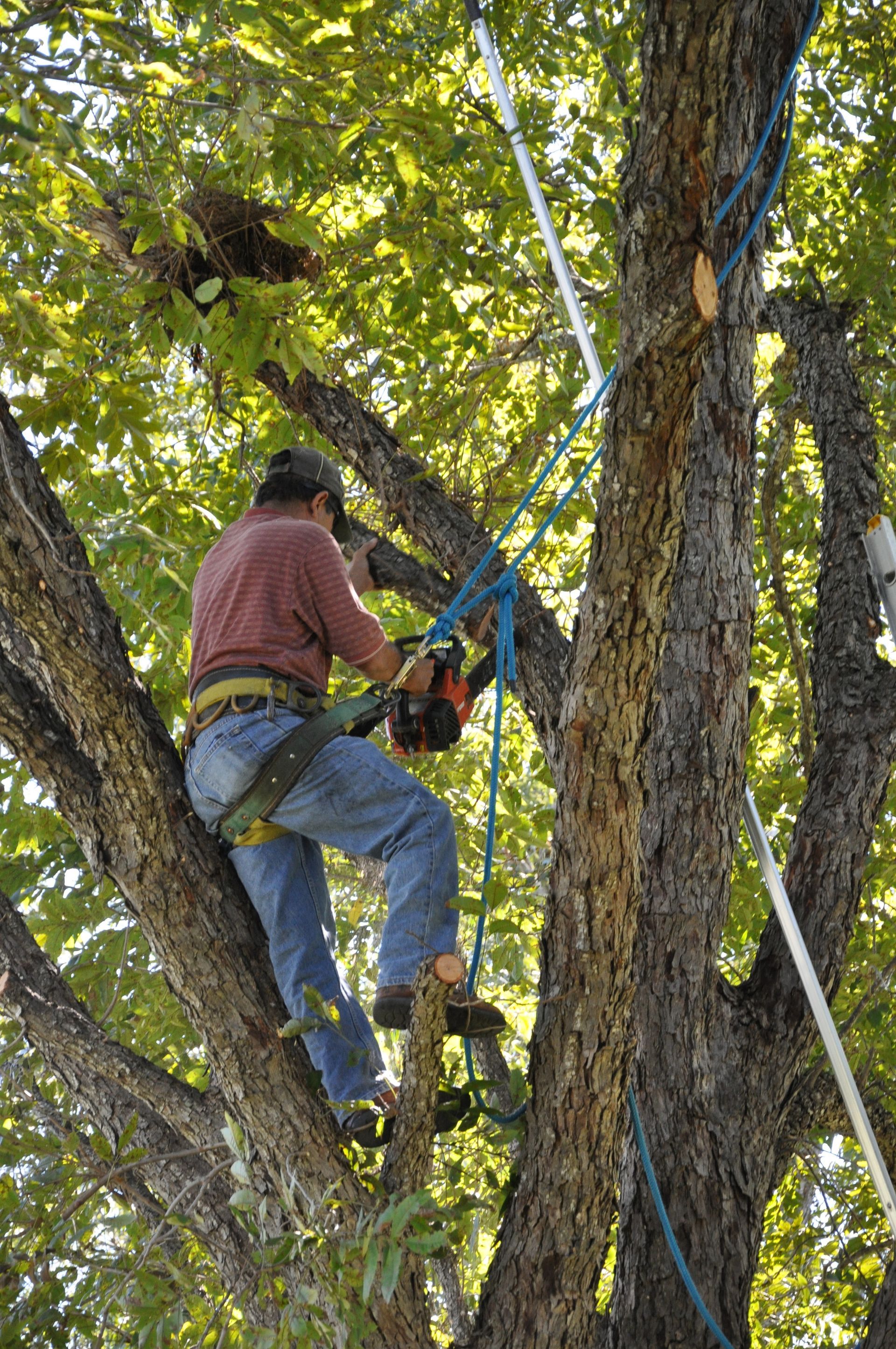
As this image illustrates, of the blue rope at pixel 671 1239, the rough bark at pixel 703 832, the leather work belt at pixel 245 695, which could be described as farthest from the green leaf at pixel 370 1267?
the leather work belt at pixel 245 695

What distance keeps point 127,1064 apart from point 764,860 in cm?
183

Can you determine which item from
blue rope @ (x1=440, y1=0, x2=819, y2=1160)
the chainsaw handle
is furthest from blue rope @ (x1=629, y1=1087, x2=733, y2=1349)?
the chainsaw handle

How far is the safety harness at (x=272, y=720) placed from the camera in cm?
269

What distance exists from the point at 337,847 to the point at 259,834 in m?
0.19

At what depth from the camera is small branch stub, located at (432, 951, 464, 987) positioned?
228 cm

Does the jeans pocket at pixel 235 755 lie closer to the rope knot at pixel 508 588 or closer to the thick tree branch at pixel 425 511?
the rope knot at pixel 508 588

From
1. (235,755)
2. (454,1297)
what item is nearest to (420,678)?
(235,755)

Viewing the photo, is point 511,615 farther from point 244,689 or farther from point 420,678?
point 244,689

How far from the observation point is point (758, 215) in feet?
8.95

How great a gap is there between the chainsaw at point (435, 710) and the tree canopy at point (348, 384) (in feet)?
1.68

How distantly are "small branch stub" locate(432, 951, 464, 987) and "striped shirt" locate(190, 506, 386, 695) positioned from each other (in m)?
0.94

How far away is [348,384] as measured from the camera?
4.57 metres

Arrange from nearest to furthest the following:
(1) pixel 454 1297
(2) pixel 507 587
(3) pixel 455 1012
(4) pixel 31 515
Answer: (4) pixel 31 515 < (3) pixel 455 1012 < (2) pixel 507 587 < (1) pixel 454 1297

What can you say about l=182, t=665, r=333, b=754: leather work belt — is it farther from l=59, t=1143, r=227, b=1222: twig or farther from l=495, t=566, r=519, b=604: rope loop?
l=59, t=1143, r=227, b=1222: twig
